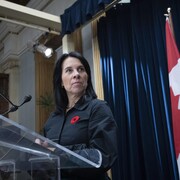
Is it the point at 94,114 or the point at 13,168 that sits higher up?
the point at 94,114

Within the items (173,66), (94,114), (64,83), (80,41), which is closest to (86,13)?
(80,41)

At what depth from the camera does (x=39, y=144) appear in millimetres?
836

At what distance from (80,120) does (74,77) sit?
277 millimetres

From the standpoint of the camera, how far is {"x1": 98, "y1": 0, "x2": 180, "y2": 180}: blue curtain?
2461 millimetres

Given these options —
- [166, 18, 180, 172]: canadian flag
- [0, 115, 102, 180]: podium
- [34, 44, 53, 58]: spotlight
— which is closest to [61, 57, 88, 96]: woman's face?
[0, 115, 102, 180]: podium

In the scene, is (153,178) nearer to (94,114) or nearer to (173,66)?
(173,66)

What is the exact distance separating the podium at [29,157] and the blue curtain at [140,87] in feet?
5.57

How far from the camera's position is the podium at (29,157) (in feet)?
2.63

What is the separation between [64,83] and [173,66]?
3.38 feet

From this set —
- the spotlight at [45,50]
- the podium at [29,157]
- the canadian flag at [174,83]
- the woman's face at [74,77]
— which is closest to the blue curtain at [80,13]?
the spotlight at [45,50]

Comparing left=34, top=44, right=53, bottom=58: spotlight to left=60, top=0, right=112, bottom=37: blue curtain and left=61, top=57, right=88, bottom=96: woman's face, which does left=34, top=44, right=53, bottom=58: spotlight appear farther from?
left=61, top=57, right=88, bottom=96: woman's face

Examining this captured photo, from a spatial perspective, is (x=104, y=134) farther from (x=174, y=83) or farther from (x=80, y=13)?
(x=80, y=13)

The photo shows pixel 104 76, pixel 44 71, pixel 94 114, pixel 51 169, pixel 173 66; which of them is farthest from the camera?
pixel 44 71

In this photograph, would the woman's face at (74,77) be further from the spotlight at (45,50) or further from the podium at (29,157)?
the spotlight at (45,50)
